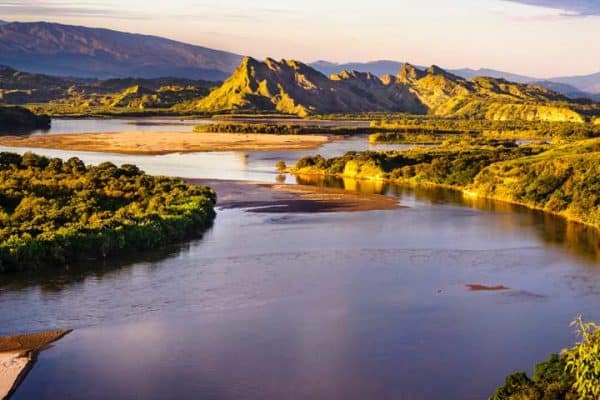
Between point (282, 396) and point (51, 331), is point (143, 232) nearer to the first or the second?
point (51, 331)

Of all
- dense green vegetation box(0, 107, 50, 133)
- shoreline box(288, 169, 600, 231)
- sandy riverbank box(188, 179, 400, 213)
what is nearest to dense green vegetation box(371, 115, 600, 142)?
shoreline box(288, 169, 600, 231)

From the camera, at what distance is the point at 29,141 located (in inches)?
5630

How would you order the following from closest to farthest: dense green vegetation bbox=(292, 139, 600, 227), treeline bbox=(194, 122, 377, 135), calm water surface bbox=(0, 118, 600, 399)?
calm water surface bbox=(0, 118, 600, 399), dense green vegetation bbox=(292, 139, 600, 227), treeline bbox=(194, 122, 377, 135)

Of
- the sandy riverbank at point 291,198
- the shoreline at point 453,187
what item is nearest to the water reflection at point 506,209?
the shoreline at point 453,187

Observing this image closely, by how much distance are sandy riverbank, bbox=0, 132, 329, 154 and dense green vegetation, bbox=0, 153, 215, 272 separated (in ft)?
163

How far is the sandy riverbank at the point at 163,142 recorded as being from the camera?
133 meters

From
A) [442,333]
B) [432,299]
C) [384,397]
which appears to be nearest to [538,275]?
[432,299]

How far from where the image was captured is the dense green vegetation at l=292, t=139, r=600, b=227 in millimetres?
76938

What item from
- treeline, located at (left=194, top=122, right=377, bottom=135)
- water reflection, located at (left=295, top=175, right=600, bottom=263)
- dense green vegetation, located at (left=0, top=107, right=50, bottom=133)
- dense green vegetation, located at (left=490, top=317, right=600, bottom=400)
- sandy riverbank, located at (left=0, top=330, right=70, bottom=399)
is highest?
dense green vegetation, located at (left=0, top=107, right=50, bottom=133)

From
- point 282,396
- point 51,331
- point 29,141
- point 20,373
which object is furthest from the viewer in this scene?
point 29,141

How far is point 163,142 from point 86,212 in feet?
281

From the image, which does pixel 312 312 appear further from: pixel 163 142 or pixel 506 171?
pixel 163 142

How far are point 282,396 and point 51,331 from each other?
491 inches

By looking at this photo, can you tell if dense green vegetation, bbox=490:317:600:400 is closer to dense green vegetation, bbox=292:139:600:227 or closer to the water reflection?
the water reflection
